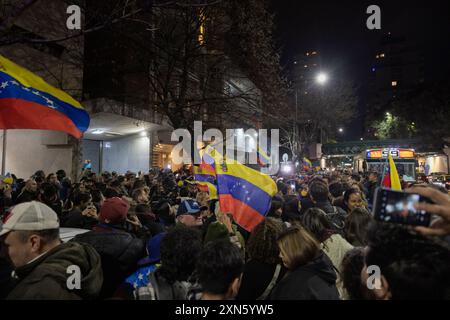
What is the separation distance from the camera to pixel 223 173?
18.1 feet

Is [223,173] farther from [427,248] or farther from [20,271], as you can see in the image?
[427,248]

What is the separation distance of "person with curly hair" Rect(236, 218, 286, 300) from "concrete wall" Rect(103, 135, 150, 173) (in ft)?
58.3

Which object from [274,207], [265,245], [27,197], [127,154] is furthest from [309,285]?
[127,154]

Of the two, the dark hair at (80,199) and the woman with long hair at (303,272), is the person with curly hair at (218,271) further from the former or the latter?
the dark hair at (80,199)

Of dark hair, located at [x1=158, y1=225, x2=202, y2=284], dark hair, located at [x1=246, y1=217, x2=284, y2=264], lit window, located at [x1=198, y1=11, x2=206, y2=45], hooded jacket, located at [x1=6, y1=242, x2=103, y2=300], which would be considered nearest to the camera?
hooded jacket, located at [x1=6, y1=242, x2=103, y2=300]

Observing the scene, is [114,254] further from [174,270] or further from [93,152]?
[93,152]

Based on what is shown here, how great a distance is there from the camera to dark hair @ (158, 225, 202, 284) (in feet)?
8.35

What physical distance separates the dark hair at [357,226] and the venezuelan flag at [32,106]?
373cm

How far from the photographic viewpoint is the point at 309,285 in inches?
94.8

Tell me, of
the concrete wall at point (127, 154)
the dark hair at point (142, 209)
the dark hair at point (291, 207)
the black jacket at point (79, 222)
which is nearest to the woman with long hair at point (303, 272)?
the dark hair at point (142, 209)

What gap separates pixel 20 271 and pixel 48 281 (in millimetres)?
292

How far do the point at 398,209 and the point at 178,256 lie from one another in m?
1.68

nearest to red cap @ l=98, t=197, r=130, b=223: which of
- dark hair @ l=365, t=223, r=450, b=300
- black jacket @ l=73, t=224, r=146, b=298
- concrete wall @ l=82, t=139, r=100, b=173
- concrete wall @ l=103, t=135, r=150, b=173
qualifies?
black jacket @ l=73, t=224, r=146, b=298

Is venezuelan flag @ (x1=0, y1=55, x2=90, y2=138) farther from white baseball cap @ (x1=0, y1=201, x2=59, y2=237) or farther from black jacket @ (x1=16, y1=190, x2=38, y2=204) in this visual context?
black jacket @ (x1=16, y1=190, x2=38, y2=204)
